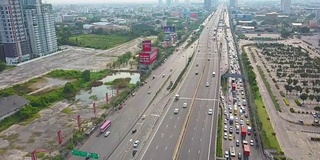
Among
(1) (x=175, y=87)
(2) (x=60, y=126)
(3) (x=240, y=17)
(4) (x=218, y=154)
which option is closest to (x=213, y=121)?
(4) (x=218, y=154)

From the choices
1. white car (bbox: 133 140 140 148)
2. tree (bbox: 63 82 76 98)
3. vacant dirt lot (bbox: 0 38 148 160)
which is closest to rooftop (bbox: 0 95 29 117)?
vacant dirt lot (bbox: 0 38 148 160)

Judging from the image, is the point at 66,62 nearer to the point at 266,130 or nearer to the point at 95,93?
the point at 95,93

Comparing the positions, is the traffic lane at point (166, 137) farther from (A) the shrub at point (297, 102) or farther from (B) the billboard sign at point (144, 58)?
(B) the billboard sign at point (144, 58)

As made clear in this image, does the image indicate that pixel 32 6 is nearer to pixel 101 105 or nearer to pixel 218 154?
pixel 101 105

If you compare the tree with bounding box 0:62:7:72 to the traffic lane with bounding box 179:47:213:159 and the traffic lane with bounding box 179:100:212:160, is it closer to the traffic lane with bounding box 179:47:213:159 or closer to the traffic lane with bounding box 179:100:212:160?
the traffic lane with bounding box 179:47:213:159

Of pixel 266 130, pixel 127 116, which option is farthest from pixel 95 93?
pixel 266 130

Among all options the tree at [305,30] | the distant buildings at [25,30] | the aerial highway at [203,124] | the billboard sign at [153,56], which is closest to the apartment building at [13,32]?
the distant buildings at [25,30]
